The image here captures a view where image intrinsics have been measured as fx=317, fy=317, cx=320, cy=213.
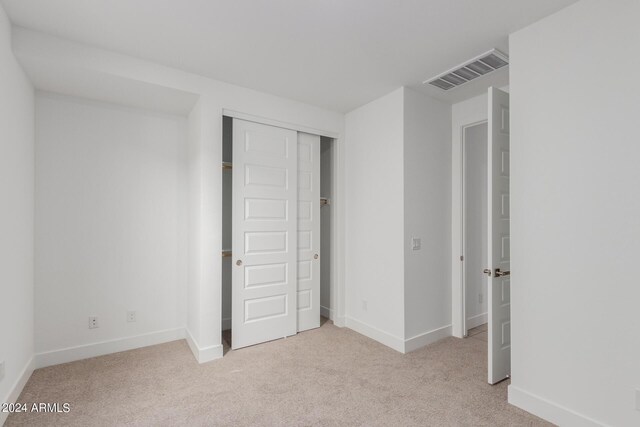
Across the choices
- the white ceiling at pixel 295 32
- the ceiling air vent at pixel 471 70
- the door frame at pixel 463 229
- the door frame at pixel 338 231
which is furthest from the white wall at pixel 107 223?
the door frame at pixel 463 229

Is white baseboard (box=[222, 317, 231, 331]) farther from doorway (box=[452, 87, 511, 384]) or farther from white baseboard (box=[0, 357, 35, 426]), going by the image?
doorway (box=[452, 87, 511, 384])

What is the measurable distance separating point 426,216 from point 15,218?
353 centimetres

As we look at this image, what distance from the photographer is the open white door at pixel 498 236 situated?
2414 mm

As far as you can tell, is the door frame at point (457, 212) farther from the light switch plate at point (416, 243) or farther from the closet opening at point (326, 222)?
the closet opening at point (326, 222)

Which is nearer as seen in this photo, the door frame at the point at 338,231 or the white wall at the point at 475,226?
the white wall at the point at 475,226

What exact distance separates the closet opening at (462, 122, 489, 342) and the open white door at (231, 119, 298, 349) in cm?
194

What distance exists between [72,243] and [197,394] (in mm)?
1860

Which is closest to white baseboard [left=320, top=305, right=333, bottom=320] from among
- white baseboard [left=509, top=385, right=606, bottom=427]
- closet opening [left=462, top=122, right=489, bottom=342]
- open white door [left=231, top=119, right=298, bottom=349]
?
open white door [left=231, top=119, right=298, bottom=349]

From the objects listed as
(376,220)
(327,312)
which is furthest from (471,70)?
(327,312)

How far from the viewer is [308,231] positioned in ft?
12.5

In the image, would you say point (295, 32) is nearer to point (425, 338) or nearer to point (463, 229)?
point (463, 229)

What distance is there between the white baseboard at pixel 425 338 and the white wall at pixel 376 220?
0.10 m

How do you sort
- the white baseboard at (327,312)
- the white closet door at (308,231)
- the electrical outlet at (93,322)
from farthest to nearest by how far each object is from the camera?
1. the white baseboard at (327,312)
2. the white closet door at (308,231)
3. the electrical outlet at (93,322)

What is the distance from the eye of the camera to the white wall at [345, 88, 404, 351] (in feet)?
10.7
